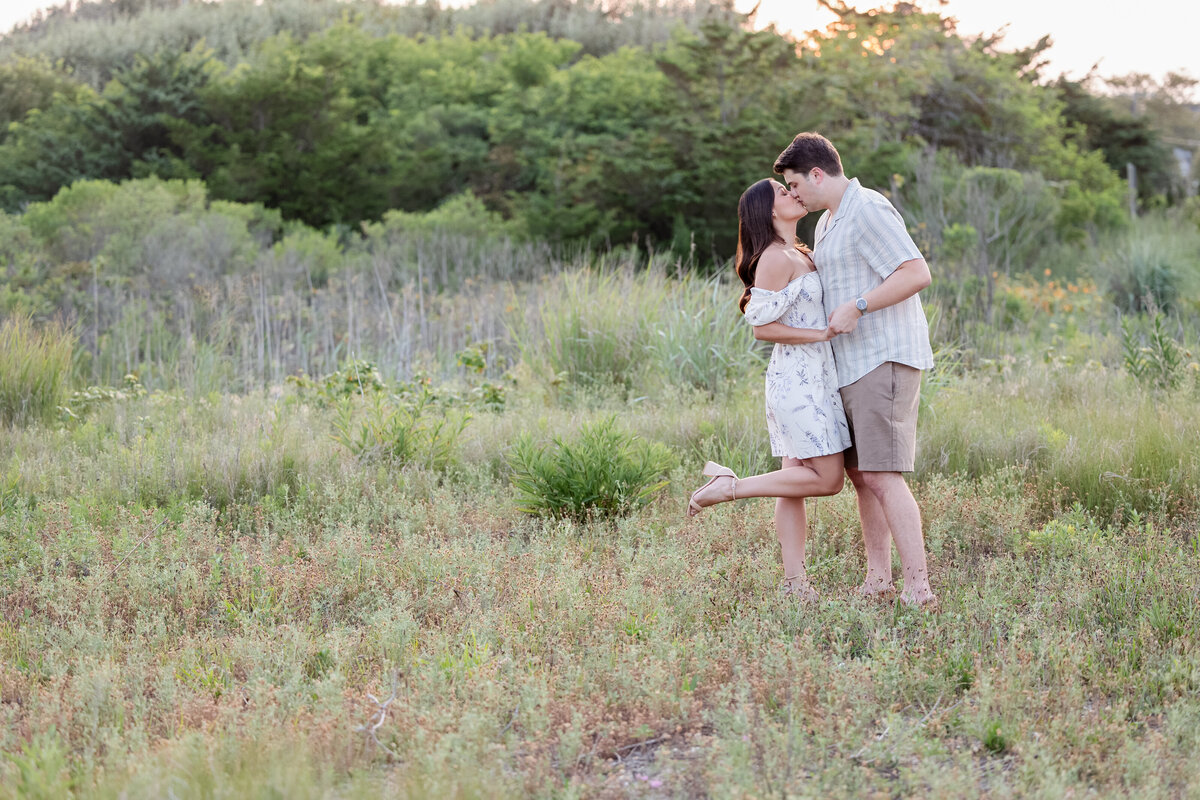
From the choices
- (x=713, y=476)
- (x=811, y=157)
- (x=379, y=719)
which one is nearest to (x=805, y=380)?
(x=713, y=476)

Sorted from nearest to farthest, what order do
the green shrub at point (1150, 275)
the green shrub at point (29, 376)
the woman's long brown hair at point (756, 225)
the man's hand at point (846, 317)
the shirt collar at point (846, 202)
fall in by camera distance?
the man's hand at point (846, 317), the shirt collar at point (846, 202), the woman's long brown hair at point (756, 225), the green shrub at point (29, 376), the green shrub at point (1150, 275)

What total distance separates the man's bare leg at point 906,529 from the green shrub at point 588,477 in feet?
4.95

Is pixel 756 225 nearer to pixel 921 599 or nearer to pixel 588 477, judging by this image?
pixel 921 599

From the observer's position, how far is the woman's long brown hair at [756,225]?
3.68 meters

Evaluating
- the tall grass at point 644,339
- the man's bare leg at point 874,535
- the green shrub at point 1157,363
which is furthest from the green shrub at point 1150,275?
the man's bare leg at point 874,535

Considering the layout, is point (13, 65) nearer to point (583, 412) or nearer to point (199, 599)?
point (583, 412)

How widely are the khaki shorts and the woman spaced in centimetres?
13

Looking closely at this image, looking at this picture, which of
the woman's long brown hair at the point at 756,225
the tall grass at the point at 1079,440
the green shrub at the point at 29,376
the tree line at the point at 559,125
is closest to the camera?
the woman's long brown hair at the point at 756,225

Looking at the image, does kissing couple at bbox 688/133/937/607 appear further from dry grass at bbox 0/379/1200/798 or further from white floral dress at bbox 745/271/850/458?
dry grass at bbox 0/379/1200/798

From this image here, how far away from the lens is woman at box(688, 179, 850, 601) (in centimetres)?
363

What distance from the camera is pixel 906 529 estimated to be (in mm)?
3559

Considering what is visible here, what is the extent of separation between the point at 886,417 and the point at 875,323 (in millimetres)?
348

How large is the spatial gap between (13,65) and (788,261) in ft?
86.8

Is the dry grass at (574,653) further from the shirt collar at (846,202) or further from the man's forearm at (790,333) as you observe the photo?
the shirt collar at (846,202)
